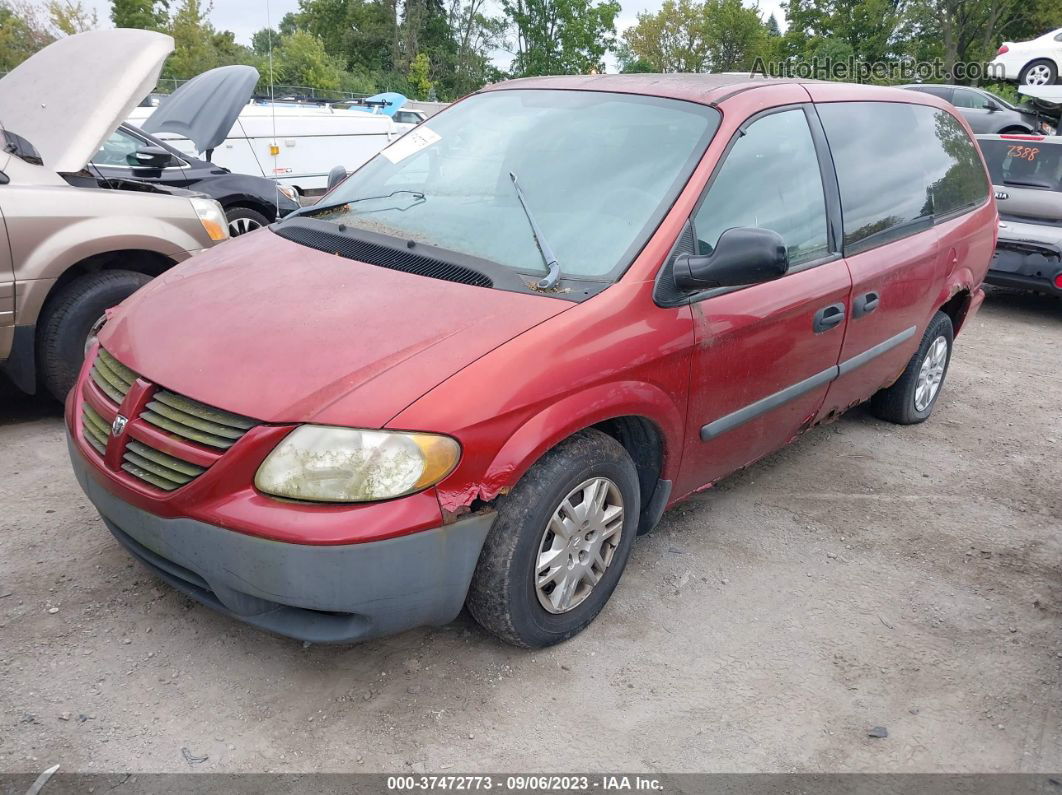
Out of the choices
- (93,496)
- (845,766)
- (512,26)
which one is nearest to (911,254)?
(845,766)

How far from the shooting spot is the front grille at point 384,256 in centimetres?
281

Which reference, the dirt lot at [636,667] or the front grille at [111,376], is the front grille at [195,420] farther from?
the dirt lot at [636,667]

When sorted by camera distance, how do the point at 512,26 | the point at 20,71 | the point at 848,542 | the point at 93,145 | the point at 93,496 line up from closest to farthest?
the point at 93,496 → the point at 848,542 → the point at 93,145 → the point at 20,71 → the point at 512,26

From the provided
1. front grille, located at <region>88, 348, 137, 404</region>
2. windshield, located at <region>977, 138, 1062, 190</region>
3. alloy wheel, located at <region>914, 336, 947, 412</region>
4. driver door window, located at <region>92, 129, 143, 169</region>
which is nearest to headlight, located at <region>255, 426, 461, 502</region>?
front grille, located at <region>88, 348, 137, 404</region>

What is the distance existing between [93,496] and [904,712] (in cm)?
260

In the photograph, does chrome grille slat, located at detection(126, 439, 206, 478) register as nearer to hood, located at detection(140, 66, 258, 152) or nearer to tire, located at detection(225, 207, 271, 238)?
hood, located at detection(140, 66, 258, 152)

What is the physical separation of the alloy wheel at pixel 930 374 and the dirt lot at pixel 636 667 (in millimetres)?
1114

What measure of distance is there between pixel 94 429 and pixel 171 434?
1.45ft

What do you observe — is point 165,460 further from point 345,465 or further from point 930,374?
point 930,374

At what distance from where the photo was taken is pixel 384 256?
2.99 metres

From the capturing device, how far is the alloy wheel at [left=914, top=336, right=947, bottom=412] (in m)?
4.86

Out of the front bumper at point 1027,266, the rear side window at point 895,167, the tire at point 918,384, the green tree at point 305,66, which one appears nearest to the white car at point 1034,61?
the front bumper at point 1027,266

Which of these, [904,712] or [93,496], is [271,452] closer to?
[93,496]

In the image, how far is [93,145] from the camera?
447 centimetres
